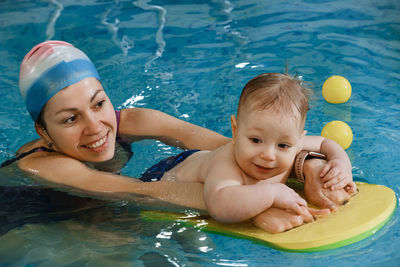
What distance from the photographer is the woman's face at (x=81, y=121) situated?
2.88 m

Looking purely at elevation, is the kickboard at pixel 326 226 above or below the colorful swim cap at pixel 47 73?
below

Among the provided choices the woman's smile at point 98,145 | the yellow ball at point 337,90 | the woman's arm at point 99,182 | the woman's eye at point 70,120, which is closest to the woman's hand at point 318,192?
the woman's arm at point 99,182

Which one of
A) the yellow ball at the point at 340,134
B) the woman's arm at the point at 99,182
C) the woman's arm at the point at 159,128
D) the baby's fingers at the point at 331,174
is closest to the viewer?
the baby's fingers at the point at 331,174

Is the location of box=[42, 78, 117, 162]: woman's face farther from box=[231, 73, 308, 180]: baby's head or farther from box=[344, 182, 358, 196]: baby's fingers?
box=[344, 182, 358, 196]: baby's fingers

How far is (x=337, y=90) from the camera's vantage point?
4.43m

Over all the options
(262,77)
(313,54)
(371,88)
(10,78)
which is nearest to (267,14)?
(313,54)

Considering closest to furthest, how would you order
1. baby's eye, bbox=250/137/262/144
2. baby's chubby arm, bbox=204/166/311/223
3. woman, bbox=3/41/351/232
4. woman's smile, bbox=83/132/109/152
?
1. baby's chubby arm, bbox=204/166/311/223
2. baby's eye, bbox=250/137/262/144
3. woman, bbox=3/41/351/232
4. woman's smile, bbox=83/132/109/152

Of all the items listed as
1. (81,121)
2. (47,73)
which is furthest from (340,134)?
(47,73)

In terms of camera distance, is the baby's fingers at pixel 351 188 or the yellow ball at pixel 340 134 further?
the yellow ball at pixel 340 134

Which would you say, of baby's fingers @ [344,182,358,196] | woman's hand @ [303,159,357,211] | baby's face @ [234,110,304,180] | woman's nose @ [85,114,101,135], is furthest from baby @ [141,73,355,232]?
woman's nose @ [85,114,101,135]

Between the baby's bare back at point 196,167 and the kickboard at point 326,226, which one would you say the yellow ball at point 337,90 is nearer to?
the kickboard at point 326,226

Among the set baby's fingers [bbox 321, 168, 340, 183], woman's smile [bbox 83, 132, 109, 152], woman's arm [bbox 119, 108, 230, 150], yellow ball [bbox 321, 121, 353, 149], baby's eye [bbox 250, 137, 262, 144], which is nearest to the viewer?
baby's eye [bbox 250, 137, 262, 144]

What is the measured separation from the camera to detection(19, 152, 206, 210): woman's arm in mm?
2719

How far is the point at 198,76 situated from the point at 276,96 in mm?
2831
